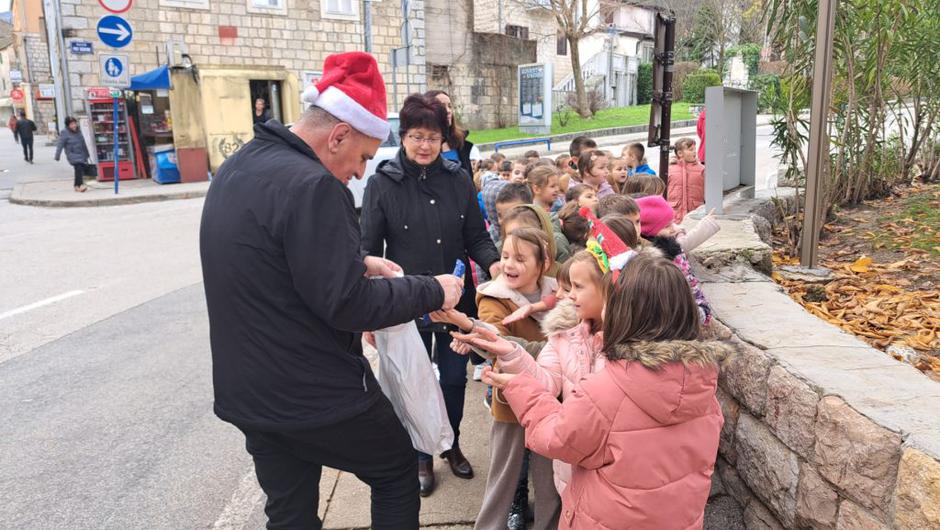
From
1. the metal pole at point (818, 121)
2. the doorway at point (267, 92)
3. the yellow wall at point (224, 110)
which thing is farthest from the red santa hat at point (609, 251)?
the doorway at point (267, 92)

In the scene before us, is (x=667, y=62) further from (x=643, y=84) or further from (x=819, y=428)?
(x=643, y=84)

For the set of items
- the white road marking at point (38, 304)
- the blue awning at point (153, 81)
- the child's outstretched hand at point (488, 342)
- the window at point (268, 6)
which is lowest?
the white road marking at point (38, 304)

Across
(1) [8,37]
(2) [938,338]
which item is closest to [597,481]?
(2) [938,338]

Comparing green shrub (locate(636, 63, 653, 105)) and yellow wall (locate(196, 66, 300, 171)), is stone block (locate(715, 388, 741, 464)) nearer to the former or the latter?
yellow wall (locate(196, 66, 300, 171))

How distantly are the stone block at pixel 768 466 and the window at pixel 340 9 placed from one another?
23.1 m

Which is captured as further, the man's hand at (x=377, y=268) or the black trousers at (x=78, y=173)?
the black trousers at (x=78, y=173)

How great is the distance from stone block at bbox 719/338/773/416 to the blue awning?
1718 cm

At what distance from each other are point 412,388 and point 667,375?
94 centimetres

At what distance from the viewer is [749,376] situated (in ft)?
8.64

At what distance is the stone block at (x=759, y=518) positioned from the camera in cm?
257

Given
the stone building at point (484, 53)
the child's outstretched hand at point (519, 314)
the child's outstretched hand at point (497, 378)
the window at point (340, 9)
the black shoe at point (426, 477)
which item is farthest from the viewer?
the stone building at point (484, 53)

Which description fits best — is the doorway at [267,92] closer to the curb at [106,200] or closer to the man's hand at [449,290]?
the curb at [106,200]

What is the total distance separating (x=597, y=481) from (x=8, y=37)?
81.3m

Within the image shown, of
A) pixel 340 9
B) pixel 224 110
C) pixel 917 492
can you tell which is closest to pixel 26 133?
pixel 224 110
